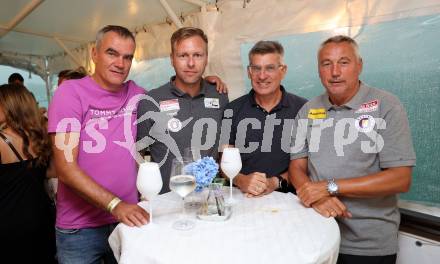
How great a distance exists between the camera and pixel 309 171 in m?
1.71

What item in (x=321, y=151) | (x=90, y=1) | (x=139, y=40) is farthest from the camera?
(x=139, y=40)

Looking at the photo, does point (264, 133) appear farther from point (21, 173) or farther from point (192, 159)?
point (21, 173)

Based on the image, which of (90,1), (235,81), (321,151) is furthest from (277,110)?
(90,1)

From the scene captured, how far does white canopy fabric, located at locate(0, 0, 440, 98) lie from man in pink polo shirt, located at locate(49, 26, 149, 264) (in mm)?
1778

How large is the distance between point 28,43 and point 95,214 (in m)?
6.17

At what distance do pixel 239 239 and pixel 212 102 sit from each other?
3.75 feet

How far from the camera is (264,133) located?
76.0 inches

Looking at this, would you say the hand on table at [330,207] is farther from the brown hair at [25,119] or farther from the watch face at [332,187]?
the brown hair at [25,119]

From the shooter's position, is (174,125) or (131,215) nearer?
(131,215)

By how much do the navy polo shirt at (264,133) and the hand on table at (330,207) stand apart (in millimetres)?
512

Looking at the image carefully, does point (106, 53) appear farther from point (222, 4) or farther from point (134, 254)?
point (222, 4)

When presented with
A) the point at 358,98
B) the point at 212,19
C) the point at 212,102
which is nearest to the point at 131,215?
the point at 212,102

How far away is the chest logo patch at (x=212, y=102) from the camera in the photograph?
2021mm

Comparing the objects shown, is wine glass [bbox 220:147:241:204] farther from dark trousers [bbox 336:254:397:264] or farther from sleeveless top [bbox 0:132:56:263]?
sleeveless top [bbox 0:132:56:263]
